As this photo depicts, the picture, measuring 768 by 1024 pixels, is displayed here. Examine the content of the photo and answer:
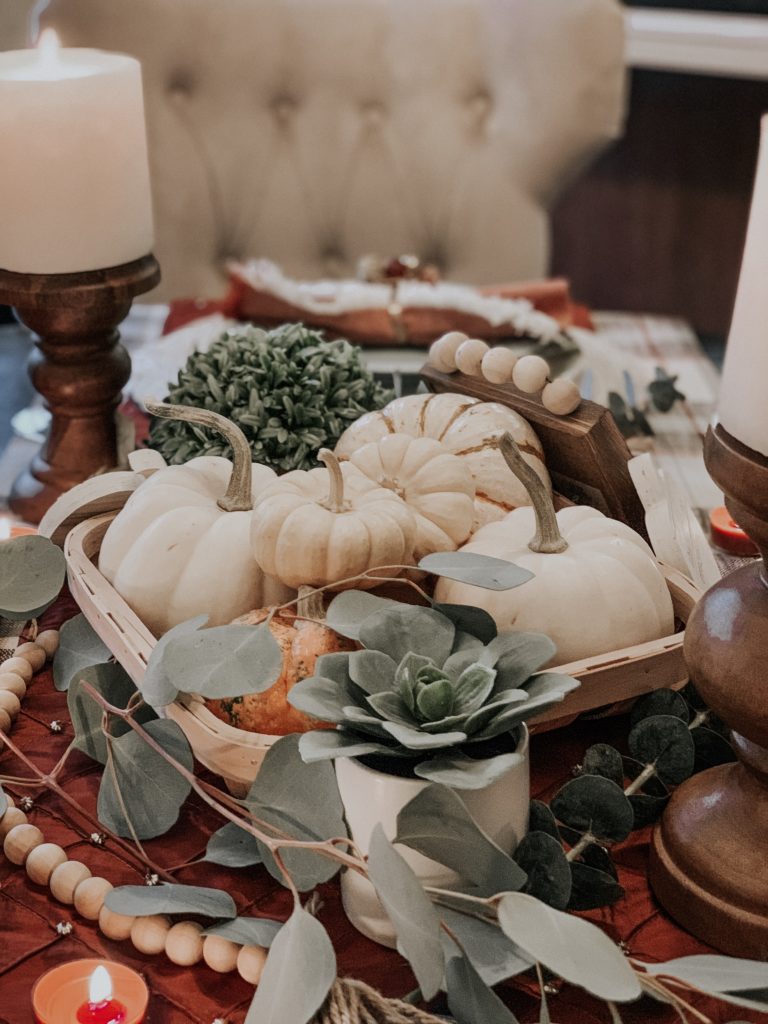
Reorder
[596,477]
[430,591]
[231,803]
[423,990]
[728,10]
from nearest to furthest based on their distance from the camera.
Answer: [423,990], [231,803], [430,591], [596,477], [728,10]

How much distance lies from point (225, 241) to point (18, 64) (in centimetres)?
112

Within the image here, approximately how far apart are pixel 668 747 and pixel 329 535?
237 mm

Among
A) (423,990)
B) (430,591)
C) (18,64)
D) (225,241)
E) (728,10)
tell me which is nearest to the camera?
(423,990)

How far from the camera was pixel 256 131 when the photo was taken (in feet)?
6.97

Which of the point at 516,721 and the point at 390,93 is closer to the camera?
the point at 516,721

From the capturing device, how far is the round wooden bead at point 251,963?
1.86 feet

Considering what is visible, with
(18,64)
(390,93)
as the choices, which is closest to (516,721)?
(18,64)

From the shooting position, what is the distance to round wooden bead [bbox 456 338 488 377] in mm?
953

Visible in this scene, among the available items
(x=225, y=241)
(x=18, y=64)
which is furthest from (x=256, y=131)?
(x=18, y=64)

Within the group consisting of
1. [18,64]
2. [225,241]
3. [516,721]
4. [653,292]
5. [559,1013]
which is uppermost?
[18,64]

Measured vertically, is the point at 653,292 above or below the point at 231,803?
below

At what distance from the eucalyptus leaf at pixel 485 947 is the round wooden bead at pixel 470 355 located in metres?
0.51

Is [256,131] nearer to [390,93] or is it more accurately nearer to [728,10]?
[390,93]

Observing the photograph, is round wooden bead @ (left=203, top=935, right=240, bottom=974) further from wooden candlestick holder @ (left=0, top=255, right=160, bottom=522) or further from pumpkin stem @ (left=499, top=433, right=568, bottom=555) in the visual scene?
wooden candlestick holder @ (left=0, top=255, right=160, bottom=522)
